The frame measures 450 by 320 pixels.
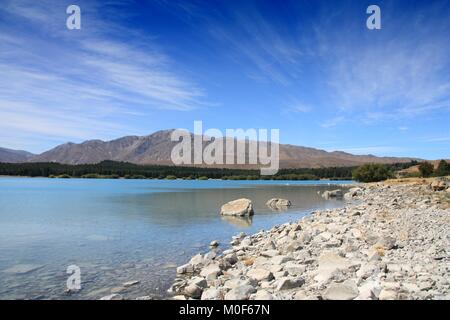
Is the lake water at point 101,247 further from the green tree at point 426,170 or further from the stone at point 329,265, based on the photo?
the green tree at point 426,170

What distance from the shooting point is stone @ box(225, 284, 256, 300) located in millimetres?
10594

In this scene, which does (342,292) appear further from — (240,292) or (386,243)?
(386,243)

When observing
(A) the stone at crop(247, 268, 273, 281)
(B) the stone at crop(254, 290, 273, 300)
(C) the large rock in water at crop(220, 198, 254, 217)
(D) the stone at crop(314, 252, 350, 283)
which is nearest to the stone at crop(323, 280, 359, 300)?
(D) the stone at crop(314, 252, 350, 283)

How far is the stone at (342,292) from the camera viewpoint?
937 cm

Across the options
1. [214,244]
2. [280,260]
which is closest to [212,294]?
[280,260]

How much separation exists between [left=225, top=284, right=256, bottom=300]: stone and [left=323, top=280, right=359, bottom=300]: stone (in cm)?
225

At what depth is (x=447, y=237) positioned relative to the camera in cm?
1592

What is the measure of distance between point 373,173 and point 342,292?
11507 cm

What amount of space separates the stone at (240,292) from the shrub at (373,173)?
114 meters

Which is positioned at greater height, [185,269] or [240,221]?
[185,269]

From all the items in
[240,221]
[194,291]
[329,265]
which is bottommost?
[240,221]

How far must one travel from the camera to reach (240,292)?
423 inches

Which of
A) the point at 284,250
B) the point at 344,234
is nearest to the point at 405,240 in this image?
the point at 344,234
